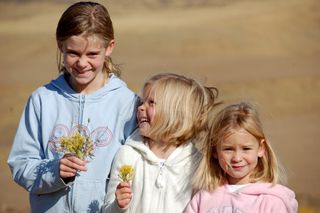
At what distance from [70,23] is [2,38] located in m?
14.4

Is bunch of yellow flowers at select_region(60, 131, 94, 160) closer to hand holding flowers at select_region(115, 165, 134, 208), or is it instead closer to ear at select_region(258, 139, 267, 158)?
hand holding flowers at select_region(115, 165, 134, 208)

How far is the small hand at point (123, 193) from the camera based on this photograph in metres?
4.53

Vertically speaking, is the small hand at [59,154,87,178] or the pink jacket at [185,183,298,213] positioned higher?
the small hand at [59,154,87,178]

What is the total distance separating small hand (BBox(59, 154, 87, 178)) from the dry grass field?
635 cm

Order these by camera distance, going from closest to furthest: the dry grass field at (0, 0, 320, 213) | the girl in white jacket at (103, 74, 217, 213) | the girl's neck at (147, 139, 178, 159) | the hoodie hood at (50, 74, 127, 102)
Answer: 1. the girl in white jacket at (103, 74, 217, 213)
2. the girl's neck at (147, 139, 178, 159)
3. the hoodie hood at (50, 74, 127, 102)
4. the dry grass field at (0, 0, 320, 213)

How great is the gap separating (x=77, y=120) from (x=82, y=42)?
385 millimetres

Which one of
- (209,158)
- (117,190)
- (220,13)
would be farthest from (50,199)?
(220,13)

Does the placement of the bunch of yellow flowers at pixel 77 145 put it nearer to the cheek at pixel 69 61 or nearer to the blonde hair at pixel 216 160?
the cheek at pixel 69 61

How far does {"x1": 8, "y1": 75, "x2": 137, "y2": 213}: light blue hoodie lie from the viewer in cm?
482

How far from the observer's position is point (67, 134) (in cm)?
489

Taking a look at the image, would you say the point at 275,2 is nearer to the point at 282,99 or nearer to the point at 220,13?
the point at 220,13

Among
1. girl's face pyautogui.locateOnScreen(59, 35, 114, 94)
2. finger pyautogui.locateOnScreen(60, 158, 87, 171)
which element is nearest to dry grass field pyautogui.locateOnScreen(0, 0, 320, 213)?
girl's face pyautogui.locateOnScreen(59, 35, 114, 94)

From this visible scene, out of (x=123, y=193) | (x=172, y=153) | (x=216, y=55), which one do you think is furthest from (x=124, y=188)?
(x=216, y=55)

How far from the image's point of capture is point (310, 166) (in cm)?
1205
